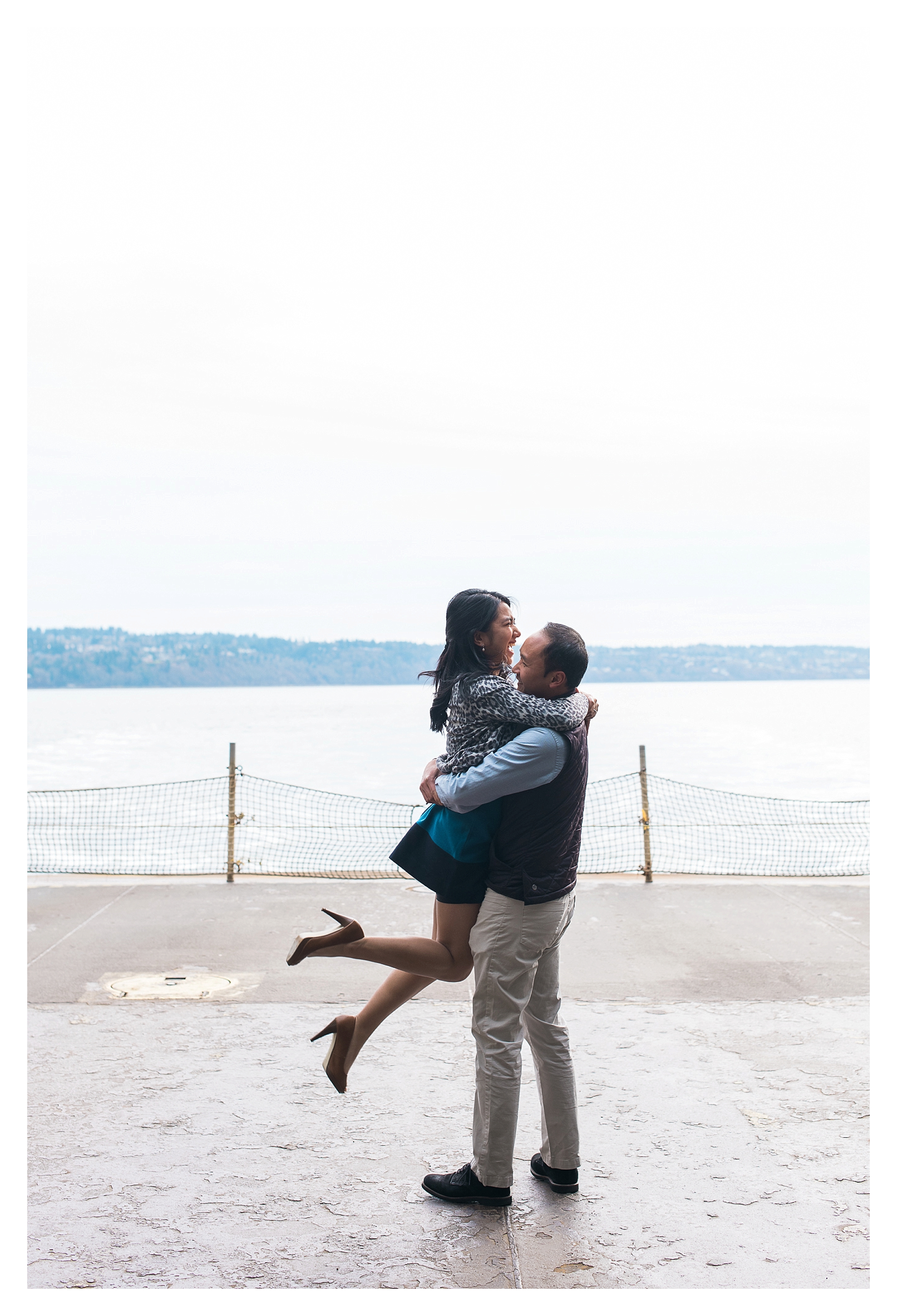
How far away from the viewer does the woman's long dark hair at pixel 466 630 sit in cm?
351

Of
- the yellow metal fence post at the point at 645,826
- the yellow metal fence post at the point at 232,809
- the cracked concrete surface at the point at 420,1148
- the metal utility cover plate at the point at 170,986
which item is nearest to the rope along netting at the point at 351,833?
the yellow metal fence post at the point at 232,809

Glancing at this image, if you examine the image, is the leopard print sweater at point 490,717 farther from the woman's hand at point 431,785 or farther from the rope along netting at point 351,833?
the rope along netting at point 351,833

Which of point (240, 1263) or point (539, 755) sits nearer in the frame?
point (240, 1263)

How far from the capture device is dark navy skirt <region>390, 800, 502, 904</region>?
354cm

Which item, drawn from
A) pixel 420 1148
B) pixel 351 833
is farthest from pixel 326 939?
pixel 351 833

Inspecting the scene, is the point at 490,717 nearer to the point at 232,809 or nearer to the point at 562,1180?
the point at 562,1180

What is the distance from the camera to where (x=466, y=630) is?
3.51 metres

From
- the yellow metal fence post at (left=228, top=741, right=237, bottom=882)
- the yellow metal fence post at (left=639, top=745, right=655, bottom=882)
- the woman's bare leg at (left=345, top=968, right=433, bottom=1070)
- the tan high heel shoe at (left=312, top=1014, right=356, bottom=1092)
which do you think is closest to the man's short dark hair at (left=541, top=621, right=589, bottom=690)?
the woman's bare leg at (left=345, top=968, right=433, bottom=1070)

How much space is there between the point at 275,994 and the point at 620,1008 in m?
1.93

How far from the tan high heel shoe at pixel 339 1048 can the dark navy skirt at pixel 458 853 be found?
56 centimetres

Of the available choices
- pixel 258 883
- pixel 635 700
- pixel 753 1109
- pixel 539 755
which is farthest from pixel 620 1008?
pixel 635 700
